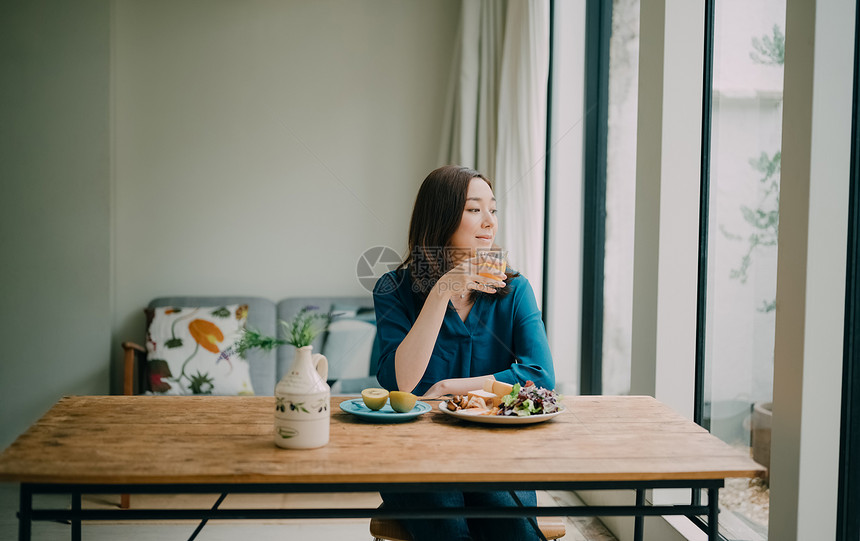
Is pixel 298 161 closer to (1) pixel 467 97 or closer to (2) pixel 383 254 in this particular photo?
(2) pixel 383 254

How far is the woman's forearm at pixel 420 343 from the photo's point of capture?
5.40ft

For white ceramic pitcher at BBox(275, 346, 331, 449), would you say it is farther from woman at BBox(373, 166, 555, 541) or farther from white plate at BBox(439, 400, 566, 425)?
woman at BBox(373, 166, 555, 541)

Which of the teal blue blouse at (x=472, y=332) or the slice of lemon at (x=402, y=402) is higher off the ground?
the teal blue blouse at (x=472, y=332)

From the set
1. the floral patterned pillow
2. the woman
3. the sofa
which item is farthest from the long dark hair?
the floral patterned pillow

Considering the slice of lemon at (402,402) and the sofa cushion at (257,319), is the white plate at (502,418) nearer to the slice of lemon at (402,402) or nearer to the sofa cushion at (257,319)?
the slice of lemon at (402,402)

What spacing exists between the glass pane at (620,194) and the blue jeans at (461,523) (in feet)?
4.40

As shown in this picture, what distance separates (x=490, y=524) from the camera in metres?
1.44

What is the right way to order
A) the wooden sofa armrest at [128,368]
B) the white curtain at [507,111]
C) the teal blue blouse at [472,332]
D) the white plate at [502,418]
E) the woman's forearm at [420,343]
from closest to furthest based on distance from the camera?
the white plate at [502,418]
the woman's forearm at [420,343]
the teal blue blouse at [472,332]
the white curtain at [507,111]
the wooden sofa armrest at [128,368]

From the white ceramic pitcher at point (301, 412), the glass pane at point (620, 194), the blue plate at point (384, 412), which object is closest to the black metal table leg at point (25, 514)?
the white ceramic pitcher at point (301, 412)

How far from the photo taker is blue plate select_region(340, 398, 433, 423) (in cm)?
136

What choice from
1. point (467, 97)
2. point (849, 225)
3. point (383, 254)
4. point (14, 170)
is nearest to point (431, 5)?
point (467, 97)

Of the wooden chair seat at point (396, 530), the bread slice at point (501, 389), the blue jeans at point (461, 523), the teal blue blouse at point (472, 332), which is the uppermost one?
the teal blue blouse at point (472, 332)

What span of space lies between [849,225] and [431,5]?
2922 millimetres

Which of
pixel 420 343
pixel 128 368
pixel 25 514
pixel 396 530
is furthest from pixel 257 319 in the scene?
pixel 25 514
